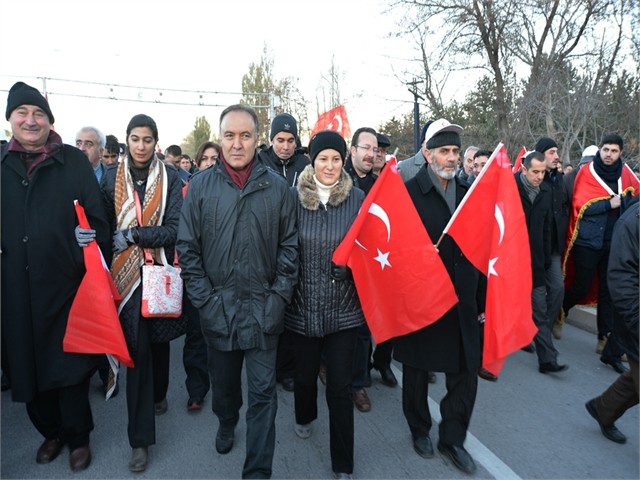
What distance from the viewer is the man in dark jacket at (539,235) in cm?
489

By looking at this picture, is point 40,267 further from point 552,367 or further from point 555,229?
point 555,229

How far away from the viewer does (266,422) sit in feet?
9.83

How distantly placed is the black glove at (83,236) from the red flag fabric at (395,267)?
1546 millimetres

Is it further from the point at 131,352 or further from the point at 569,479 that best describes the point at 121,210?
the point at 569,479

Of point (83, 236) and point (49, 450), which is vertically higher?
point (83, 236)

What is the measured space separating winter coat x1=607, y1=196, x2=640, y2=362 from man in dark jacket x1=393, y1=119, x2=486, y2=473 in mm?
831

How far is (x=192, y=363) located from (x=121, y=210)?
4.84 ft

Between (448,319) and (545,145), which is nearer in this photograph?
(448,319)

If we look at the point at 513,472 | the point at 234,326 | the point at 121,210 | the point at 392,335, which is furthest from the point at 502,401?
the point at 121,210

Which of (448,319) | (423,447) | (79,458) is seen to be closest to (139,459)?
(79,458)

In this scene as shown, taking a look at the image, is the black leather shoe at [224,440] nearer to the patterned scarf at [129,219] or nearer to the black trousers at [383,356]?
the patterned scarf at [129,219]

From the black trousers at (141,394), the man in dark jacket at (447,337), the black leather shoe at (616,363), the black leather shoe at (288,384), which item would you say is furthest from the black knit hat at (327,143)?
the black leather shoe at (616,363)

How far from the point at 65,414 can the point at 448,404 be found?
252cm

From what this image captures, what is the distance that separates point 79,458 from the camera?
128 inches
